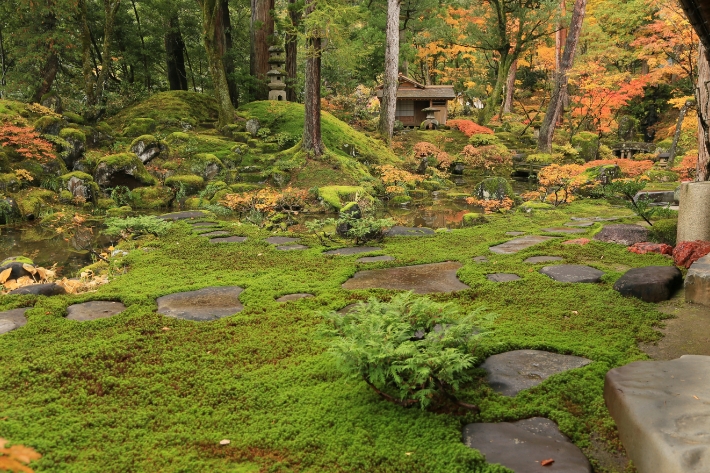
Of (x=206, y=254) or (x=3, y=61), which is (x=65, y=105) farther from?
(x=206, y=254)

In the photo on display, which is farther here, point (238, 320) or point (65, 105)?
point (65, 105)

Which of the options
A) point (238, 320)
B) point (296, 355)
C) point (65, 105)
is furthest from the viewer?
point (65, 105)

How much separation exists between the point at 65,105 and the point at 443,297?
596 inches

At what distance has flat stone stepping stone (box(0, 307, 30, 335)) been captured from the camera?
359 centimetres

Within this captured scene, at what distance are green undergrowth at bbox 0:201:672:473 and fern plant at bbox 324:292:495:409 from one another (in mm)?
119

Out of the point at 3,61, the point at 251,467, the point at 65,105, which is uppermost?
the point at 3,61

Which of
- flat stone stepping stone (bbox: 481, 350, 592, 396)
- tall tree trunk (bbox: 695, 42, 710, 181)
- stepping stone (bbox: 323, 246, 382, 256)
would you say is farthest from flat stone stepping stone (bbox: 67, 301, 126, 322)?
tall tree trunk (bbox: 695, 42, 710, 181)

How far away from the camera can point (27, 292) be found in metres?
4.36

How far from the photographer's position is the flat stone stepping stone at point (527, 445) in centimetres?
198

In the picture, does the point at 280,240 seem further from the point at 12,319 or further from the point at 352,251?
the point at 12,319

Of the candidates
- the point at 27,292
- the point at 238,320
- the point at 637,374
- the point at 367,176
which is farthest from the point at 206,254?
the point at 367,176

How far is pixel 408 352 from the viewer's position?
2285mm

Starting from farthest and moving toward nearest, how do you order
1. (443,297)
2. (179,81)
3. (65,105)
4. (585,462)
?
(179,81) < (65,105) < (443,297) < (585,462)

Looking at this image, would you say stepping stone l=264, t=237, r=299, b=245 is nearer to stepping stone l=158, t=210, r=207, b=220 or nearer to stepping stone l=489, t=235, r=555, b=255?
stepping stone l=158, t=210, r=207, b=220
